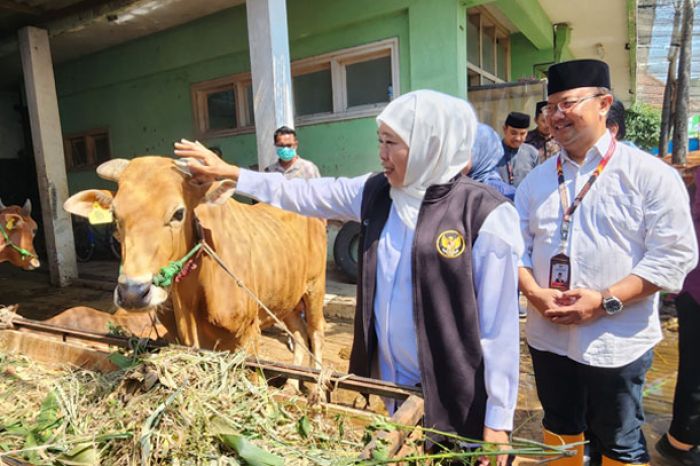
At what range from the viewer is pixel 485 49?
8203 mm

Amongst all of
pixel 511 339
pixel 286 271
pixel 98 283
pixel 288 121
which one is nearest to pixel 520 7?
pixel 288 121

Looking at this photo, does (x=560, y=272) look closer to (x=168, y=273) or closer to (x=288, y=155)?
(x=168, y=273)

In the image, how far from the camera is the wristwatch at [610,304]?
6.08 feet

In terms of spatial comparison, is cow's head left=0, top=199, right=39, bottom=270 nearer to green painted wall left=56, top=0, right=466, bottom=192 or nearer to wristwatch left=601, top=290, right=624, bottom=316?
wristwatch left=601, top=290, right=624, bottom=316

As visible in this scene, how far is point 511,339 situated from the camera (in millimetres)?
1457

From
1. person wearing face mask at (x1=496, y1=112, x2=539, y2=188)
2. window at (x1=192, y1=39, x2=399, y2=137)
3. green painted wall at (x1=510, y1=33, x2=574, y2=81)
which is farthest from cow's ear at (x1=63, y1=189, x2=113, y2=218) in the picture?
green painted wall at (x1=510, y1=33, x2=574, y2=81)

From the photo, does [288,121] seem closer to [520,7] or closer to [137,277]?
[137,277]

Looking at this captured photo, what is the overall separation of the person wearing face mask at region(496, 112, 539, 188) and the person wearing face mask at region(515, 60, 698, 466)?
2202mm

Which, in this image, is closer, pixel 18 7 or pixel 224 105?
pixel 18 7

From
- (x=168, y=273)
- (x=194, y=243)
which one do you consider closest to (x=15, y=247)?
(x=194, y=243)

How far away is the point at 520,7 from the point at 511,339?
24.1ft

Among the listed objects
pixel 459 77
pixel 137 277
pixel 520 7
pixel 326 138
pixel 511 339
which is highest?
pixel 520 7

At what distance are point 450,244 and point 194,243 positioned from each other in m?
1.30

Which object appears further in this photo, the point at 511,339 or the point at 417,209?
the point at 417,209
